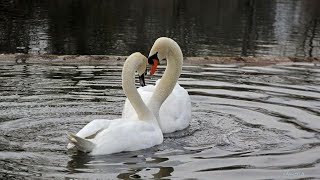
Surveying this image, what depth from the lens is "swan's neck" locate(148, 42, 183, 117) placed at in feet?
32.1

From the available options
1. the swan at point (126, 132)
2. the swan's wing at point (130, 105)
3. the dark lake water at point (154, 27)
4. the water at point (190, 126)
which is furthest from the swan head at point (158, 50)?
the dark lake water at point (154, 27)

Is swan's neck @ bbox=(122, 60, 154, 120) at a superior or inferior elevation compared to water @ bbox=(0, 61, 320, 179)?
superior

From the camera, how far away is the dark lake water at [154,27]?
22.9 meters

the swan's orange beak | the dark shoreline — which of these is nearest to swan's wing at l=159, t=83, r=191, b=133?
the swan's orange beak

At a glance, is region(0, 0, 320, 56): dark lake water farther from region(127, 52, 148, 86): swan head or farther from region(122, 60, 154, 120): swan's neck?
region(122, 60, 154, 120): swan's neck

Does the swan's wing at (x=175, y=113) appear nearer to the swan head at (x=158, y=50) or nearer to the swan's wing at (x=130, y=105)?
the swan's wing at (x=130, y=105)

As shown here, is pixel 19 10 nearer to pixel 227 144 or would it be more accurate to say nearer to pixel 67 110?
pixel 67 110

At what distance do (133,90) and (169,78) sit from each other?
0.90 m

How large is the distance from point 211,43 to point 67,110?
1451 centimetres

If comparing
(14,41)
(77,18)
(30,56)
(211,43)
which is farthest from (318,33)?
(30,56)

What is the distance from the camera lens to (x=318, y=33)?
100 ft

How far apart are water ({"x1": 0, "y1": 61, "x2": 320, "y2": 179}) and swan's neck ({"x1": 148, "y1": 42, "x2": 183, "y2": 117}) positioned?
57 centimetres

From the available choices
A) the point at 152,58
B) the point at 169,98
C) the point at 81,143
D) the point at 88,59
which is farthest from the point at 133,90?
the point at 88,59

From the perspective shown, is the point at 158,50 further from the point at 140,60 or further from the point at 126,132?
the point at 126,132
